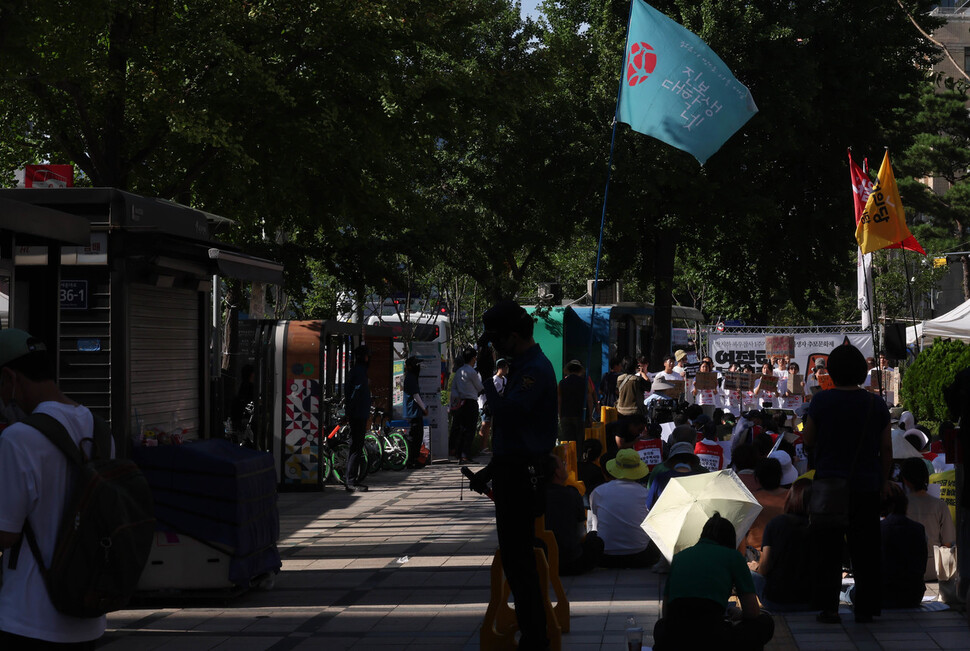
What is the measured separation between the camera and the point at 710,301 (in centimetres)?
5981

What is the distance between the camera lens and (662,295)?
101 ft

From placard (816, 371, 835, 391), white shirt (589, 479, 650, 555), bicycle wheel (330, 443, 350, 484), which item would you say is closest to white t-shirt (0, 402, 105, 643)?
white shirt (589, 479, 650, 555)

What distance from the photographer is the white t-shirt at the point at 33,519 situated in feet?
12.1

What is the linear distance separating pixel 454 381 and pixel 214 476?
1222 centimetres

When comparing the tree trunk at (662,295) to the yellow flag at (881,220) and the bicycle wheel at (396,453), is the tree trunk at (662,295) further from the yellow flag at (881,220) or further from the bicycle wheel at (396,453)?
the bicycle wheel at (396,453)

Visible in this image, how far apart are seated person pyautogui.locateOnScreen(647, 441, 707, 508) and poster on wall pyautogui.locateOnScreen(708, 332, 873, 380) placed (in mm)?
17516

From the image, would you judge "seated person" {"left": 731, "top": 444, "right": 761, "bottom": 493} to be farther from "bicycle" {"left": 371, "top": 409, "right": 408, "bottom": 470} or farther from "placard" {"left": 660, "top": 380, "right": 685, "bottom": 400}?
"placard" {"left": 660, "top": 380, "right": 685, "bottom": 400}

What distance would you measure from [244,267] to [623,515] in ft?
12.8

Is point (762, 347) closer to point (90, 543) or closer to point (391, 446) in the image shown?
point (391, 446)

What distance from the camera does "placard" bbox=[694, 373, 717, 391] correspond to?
23188 mm

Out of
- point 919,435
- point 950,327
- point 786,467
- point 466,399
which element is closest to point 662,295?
point 950,327

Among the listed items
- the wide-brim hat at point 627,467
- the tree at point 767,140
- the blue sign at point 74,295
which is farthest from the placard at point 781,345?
the blue sign at point 74,295

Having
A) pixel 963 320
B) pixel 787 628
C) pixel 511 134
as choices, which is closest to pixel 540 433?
pixel 787 628

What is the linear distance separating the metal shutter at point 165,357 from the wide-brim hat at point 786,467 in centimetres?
535
